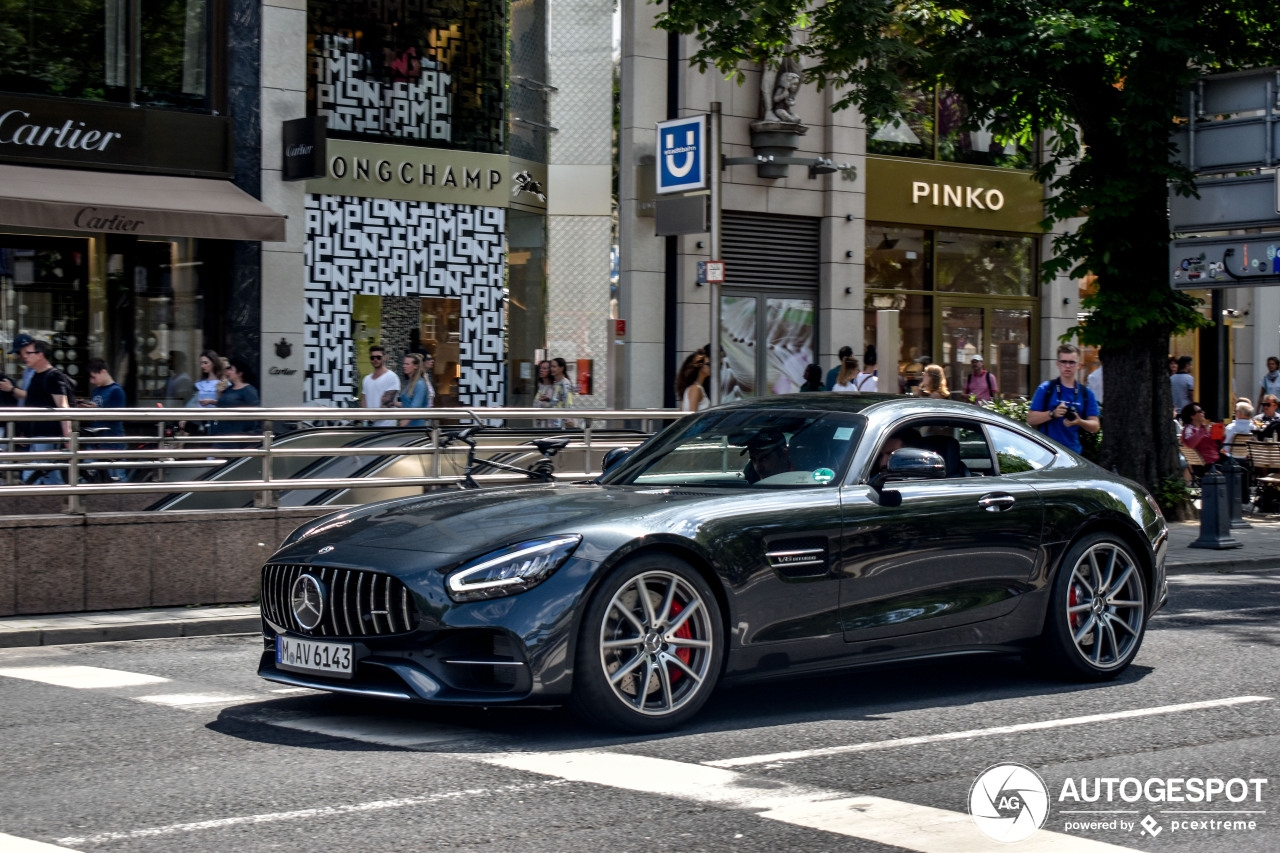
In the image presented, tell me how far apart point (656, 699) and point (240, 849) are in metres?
2.15

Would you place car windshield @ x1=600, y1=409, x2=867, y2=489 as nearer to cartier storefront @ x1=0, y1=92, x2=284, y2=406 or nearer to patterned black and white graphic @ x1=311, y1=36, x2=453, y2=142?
cartier storefront @ x1=0, y1=92, x2=284, y2=406

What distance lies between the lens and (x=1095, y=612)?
7895mm

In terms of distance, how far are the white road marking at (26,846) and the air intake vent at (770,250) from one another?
20.0 m

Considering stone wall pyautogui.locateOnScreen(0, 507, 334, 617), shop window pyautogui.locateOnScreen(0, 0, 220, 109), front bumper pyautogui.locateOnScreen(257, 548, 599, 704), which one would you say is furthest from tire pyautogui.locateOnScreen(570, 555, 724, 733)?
shop window pyautogui.locateOnScreen(0, 0, 220, 109)

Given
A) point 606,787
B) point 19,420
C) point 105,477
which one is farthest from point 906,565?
point 105,477

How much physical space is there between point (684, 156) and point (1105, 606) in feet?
27.2

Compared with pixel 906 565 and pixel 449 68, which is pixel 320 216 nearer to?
pixel 449 68

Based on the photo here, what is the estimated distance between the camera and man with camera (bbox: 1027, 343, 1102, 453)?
1309 centimetres

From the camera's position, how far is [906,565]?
7062 millimetres

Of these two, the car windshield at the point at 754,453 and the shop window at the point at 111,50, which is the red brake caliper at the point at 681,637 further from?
the shop window at the point at 111,50

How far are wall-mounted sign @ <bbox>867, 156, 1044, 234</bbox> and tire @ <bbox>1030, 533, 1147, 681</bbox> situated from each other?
18.2 metres

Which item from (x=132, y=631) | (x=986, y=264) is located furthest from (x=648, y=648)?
(x=986, y=264)

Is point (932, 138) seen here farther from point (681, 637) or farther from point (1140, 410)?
point (681, 637)

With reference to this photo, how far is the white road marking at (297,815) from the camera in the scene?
4.77 metres
